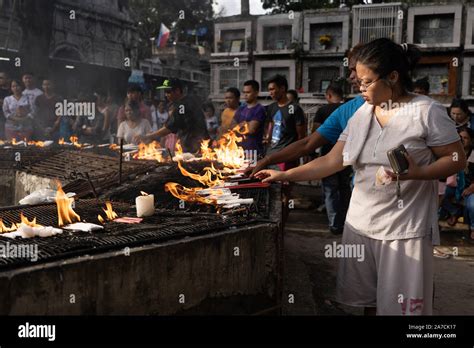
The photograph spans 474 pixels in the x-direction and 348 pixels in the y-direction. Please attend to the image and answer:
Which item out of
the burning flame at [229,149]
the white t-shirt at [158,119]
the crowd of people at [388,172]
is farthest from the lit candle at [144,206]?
the white t-shirt at [158,119]

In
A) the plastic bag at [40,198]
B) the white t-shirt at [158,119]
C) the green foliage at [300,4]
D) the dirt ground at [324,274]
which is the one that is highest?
the green foliage at [300,4]

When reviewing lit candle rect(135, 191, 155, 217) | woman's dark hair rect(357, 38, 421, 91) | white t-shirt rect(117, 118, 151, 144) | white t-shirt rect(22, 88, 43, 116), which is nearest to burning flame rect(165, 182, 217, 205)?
lit candle rect(135, 191, 155, 217)

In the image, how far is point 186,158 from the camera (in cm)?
784

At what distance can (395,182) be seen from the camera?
9.13ft

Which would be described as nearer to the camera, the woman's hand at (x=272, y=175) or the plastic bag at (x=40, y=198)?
the woman's hand at (x=272, y=175)

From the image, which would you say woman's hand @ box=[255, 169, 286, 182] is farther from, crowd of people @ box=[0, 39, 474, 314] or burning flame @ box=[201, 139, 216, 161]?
burning flame @ box=[201, 139, 216, 161]

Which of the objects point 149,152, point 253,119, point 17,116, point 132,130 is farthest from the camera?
point 17,116

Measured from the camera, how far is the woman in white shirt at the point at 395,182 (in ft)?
8.78

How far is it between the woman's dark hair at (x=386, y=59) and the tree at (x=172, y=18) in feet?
130

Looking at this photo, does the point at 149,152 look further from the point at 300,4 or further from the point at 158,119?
the point at 300,4

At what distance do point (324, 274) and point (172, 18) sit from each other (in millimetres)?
43606

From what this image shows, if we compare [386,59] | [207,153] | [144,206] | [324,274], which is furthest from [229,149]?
[386,59]

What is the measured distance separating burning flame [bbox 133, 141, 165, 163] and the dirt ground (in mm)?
2839

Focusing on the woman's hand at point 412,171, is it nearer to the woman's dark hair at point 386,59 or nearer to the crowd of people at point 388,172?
the crowd of people at point 388,172
